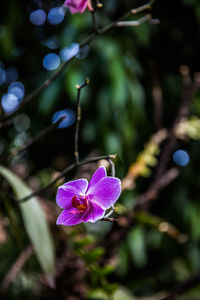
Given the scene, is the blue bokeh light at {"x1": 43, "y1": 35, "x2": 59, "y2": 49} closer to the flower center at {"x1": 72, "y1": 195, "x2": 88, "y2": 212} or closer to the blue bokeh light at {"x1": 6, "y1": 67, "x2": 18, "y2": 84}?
the blue bokeh light at {"x1": 6, "y1": 67, "x2": 18, "y2": 84}

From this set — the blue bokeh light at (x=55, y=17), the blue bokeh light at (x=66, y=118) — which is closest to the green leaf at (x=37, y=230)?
the blue bokeh light at (x=66, y=118)

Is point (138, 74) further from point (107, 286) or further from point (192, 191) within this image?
point (107, 286)

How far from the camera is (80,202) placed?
0.24 metres

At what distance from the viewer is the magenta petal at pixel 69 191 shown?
9.3 inches

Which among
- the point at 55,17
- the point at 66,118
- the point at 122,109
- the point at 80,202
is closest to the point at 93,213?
the point at 80,202

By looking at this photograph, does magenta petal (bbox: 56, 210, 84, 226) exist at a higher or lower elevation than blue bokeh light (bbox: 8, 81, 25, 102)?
higher

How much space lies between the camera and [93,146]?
124 centimetres

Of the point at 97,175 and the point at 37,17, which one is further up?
the point at 97,175

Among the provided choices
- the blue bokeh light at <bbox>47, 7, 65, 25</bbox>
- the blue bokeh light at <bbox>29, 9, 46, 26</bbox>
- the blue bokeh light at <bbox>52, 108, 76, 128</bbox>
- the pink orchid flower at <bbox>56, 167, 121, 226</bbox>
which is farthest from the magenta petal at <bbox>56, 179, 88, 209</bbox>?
the blue bokeh light at <bbox>29, 9, 46, 26</bbox>

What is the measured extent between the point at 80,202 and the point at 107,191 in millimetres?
28

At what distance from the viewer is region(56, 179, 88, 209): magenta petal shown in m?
0.24

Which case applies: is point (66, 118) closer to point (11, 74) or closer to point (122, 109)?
point (122, 109)

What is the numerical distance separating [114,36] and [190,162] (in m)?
0.65

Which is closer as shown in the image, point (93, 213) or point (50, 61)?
point (93, 213)
